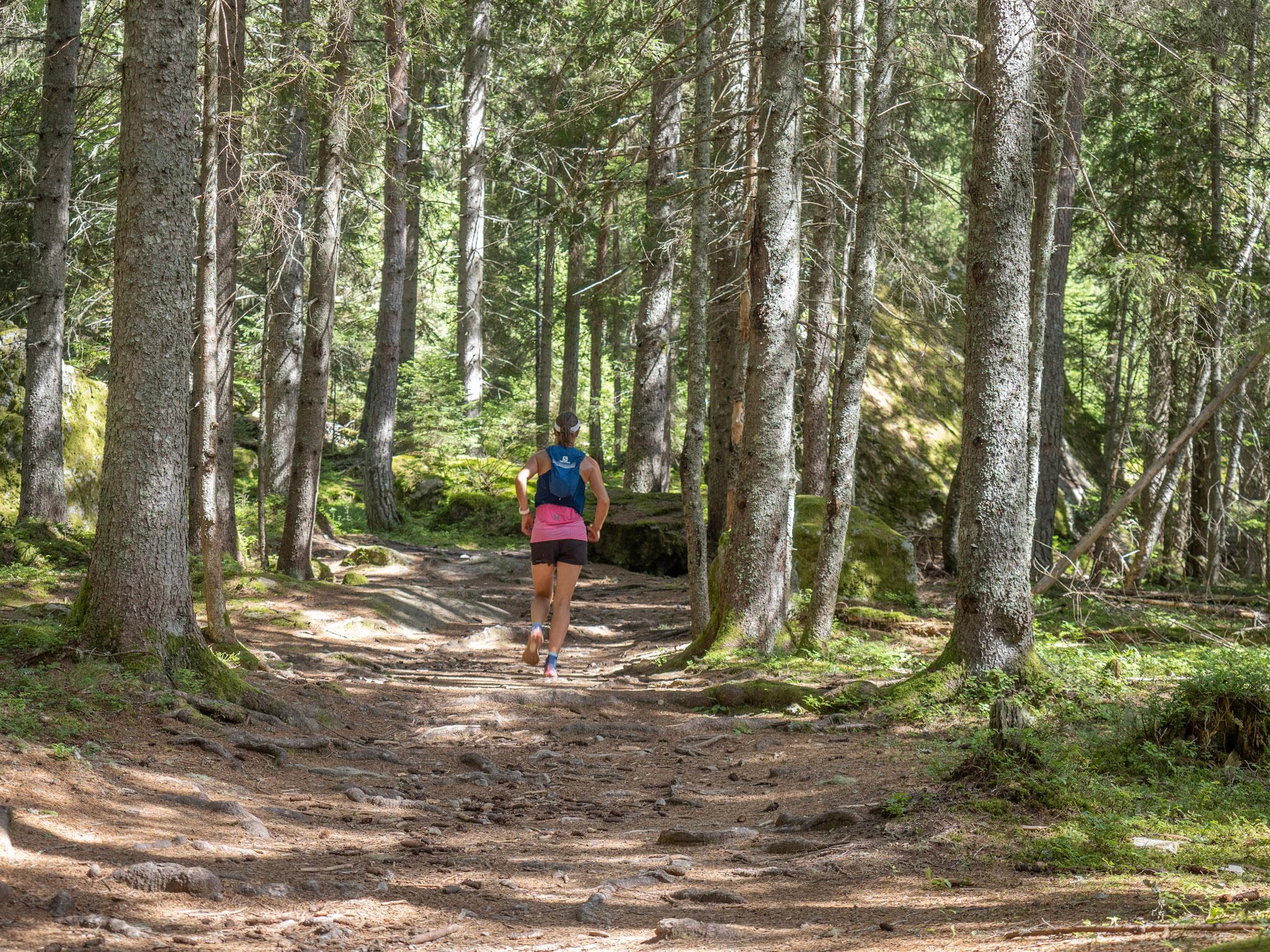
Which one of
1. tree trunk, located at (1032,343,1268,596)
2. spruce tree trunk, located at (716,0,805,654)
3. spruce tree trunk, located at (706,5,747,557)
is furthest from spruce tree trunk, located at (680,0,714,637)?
tree trunk, located at (1032,343,1268,596)

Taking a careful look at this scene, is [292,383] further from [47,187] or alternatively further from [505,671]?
[505,671]

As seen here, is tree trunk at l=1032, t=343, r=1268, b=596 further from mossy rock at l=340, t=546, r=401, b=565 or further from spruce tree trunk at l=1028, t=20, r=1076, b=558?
mossy rock at l=340, t=546, r=401, b=565

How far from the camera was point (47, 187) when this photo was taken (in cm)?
1306

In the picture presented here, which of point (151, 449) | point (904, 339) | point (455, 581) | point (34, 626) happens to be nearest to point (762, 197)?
point (151, 449)

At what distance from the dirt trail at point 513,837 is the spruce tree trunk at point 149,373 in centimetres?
78

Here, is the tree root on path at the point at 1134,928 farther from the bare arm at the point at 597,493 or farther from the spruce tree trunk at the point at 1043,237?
the bare arm at the point at 597,493

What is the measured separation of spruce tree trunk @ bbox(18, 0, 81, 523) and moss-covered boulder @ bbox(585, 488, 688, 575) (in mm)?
8307

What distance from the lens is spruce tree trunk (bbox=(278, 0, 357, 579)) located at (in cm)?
1252

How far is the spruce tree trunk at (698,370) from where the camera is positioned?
34.3 ft

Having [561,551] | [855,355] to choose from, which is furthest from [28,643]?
[855,355]

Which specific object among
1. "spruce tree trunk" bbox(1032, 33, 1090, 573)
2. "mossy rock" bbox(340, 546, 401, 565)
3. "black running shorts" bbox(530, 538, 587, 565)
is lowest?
"mossy rock" bbox(340, 546, 401, 565)

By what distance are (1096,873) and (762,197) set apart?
697 cm

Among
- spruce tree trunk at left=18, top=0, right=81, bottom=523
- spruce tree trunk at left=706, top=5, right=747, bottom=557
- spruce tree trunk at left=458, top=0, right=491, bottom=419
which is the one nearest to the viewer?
spruce tree trunk at left=706, top=5, right=747, bottom=557

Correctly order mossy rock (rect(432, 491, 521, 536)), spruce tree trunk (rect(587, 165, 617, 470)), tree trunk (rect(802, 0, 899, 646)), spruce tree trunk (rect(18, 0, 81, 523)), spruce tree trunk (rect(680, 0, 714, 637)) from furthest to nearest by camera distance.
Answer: mossy rock (rect(432, 491, 521, 536)), spruce tree trunk (rect(587, 165, 617, 470)), spruce tree trunk (rect(18, 0, 81, 523)), spruce tree trunk (rect(680, 0, 714, 637)), tree trunk (rect(802, 0, 899, 646))
